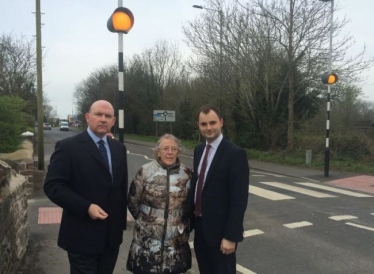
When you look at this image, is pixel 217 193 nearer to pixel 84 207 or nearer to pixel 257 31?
pixel 84 207

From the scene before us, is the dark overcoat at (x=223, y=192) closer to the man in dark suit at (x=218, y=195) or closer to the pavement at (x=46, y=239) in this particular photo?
the man in dark suit at (x=218, y=195)

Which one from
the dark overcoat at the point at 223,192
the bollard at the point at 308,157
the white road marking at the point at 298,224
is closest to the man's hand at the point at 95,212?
the dark overcoat at the point at 223,192

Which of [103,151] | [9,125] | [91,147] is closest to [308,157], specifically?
[9,125]

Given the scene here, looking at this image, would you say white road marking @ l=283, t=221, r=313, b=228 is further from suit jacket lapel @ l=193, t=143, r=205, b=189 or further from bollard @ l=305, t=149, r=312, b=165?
bollard @ l=305, t=149, r=312, b=165

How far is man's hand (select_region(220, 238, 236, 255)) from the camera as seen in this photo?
9.39 feet

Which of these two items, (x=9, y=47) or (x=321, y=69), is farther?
(x=9, y=47)

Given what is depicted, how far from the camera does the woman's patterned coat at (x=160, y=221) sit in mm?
2879

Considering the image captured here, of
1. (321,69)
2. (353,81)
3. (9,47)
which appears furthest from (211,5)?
(9,47)

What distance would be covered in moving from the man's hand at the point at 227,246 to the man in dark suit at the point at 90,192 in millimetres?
802

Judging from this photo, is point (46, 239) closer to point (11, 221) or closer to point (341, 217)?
point (11, 221)

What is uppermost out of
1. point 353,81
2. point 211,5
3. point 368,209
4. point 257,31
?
point 211,5

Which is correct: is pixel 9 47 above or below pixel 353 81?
above

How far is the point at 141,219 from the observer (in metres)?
2.95

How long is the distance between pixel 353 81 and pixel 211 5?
896 cm
